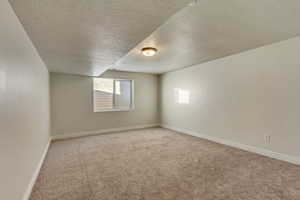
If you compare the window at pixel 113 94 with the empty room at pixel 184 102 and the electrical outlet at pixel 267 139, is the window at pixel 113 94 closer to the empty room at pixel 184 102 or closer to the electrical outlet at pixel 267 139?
the empty room at pixel 184 102

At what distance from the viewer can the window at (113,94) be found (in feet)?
16.9

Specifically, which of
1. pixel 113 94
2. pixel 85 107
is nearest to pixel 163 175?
pixel 85 107

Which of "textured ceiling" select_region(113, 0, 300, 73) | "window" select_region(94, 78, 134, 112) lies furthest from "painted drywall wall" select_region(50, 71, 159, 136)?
"textured ceiling" select_region(113, 0, 300, 73)

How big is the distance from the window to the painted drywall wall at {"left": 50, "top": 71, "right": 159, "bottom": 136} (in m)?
0.20

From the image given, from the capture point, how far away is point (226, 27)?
7.03ft

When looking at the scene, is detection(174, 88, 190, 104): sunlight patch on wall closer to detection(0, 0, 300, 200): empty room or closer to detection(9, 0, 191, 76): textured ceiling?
detection(0, 0, 300, 200): empty room

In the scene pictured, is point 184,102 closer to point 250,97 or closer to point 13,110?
point 250,97

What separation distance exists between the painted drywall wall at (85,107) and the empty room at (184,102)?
0.03 metres

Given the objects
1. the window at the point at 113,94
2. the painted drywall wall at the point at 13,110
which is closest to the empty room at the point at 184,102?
the painted drywall wall at the point at 13,110

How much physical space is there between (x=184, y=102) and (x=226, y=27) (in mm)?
2988

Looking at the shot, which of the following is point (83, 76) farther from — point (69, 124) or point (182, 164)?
point (182, 164)

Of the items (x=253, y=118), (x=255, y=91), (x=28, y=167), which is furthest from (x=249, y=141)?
(x=28, y=167)

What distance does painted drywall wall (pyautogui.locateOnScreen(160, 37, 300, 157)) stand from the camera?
8.57ft

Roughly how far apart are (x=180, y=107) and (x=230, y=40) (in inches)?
111
